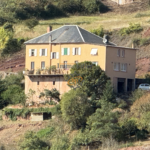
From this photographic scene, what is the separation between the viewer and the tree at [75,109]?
204 feet

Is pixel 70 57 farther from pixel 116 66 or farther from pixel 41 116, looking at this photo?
pixel 41 116

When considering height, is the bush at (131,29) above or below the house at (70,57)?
above

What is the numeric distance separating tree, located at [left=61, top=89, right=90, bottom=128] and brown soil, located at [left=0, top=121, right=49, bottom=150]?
14.6ft

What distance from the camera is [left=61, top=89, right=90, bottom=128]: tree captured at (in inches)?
2450

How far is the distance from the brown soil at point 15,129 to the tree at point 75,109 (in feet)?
14.6

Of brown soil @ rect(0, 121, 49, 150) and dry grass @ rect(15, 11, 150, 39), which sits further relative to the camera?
dry grass @ rect(15, 11, 150, 39)

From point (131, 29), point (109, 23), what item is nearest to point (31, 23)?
point (109, 23)

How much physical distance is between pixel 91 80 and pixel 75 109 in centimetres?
507

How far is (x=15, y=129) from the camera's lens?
6662 centimetres

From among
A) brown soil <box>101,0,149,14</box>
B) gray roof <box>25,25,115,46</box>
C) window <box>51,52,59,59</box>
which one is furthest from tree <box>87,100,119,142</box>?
brown soil <box>101,0,149,14</box>

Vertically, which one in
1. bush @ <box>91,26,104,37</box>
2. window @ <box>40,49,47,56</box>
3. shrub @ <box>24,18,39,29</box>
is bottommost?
window @ <box>40,49,47,56</box>

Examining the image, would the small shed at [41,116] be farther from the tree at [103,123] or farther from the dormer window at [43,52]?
the dormer window at [43,52]

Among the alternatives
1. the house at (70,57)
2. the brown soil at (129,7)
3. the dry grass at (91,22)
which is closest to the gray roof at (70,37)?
the house at (70,57)

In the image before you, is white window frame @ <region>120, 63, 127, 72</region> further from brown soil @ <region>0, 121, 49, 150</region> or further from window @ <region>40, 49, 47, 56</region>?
brown soil @ <region>0, 121, 49, 150</region>
